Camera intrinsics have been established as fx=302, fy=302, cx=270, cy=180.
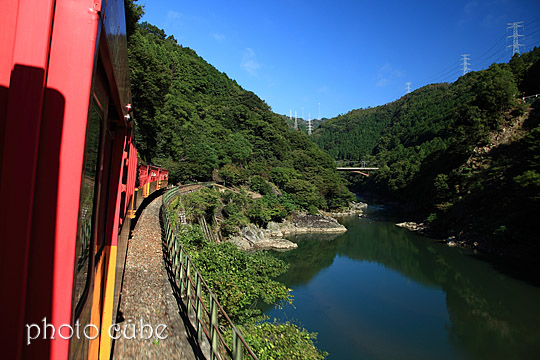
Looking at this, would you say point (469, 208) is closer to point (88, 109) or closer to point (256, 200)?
point (256, 200)

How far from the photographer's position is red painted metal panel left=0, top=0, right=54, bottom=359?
3.01ft

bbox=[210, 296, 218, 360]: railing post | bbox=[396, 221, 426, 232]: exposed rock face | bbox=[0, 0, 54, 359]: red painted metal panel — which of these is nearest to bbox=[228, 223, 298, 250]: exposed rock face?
bbox=[396, 221, 426, 232]: exposed rock face

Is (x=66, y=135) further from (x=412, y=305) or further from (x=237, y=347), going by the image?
(x=412, y=305)

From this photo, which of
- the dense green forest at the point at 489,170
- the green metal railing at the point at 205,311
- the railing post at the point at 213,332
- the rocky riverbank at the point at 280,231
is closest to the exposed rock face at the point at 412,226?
the dense green forest at the point at 489,170

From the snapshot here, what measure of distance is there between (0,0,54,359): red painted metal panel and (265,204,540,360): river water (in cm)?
1316

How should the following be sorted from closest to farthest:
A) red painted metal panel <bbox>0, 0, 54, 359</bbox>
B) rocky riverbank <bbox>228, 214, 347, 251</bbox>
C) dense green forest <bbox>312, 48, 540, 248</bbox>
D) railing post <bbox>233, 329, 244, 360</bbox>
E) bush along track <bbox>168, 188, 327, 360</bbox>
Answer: red painted metal panel <bbox>0, 0, 54, 359</bbox>
railing post <bbox>233, 329, 244, 360</bbox>
bush along track <bbox>168, 188, 327, 360</bbox>
dense green forest <bbox>312, 48, 540, 248</bbox>
rocky riverbank <bbox>228, 214, 347, 251</bbox>

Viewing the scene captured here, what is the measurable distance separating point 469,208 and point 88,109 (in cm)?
3467

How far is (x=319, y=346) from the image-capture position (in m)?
12.4

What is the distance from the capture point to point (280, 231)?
102 ft

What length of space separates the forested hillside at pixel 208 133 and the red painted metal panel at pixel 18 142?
55.2 feet

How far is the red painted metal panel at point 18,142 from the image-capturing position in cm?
92

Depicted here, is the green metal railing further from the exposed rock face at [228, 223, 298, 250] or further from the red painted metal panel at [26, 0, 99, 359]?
the exposed rock face at [228, 223, 298, 250]

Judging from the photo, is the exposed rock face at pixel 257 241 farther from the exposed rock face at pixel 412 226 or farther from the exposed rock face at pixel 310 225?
the exposed rock face at pixel 412 226

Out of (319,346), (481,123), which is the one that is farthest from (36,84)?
(481,123)
